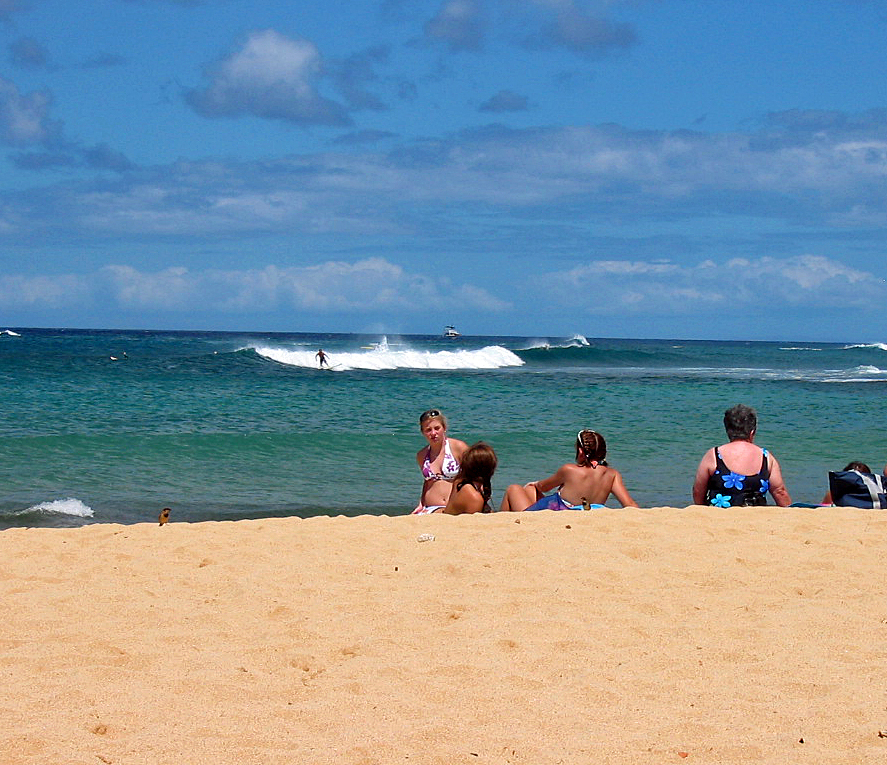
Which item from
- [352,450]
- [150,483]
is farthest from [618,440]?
[150,483]

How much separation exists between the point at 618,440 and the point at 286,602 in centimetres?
1249

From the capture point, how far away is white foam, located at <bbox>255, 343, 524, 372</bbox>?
159ft

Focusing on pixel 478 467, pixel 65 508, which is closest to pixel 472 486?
pixel 478 467

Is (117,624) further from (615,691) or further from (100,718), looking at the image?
(615,691)

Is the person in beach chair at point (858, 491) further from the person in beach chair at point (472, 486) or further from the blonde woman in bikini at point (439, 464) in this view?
the blonde woman in bikini at point (439, 464)

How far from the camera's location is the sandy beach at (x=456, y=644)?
3393 mm

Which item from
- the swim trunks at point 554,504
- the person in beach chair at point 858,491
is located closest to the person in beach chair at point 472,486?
the swim trunks at point 554,504

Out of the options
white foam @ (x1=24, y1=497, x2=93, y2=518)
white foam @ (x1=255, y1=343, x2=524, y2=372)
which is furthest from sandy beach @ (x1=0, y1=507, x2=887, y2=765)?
white foam @ (x1=255, y1=343, x2=524, y2=372)

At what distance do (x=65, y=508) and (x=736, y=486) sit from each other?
7243 millimetres

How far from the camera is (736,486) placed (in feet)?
25.1

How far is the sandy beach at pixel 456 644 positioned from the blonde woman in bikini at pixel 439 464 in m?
1.21

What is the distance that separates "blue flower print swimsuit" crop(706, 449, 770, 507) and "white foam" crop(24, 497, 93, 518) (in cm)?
669

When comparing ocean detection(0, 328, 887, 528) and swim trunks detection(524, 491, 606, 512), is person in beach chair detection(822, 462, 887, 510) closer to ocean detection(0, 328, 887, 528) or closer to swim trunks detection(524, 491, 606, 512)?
swim trunks detection(524, 491, 606, 512)

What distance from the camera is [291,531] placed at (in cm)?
712
